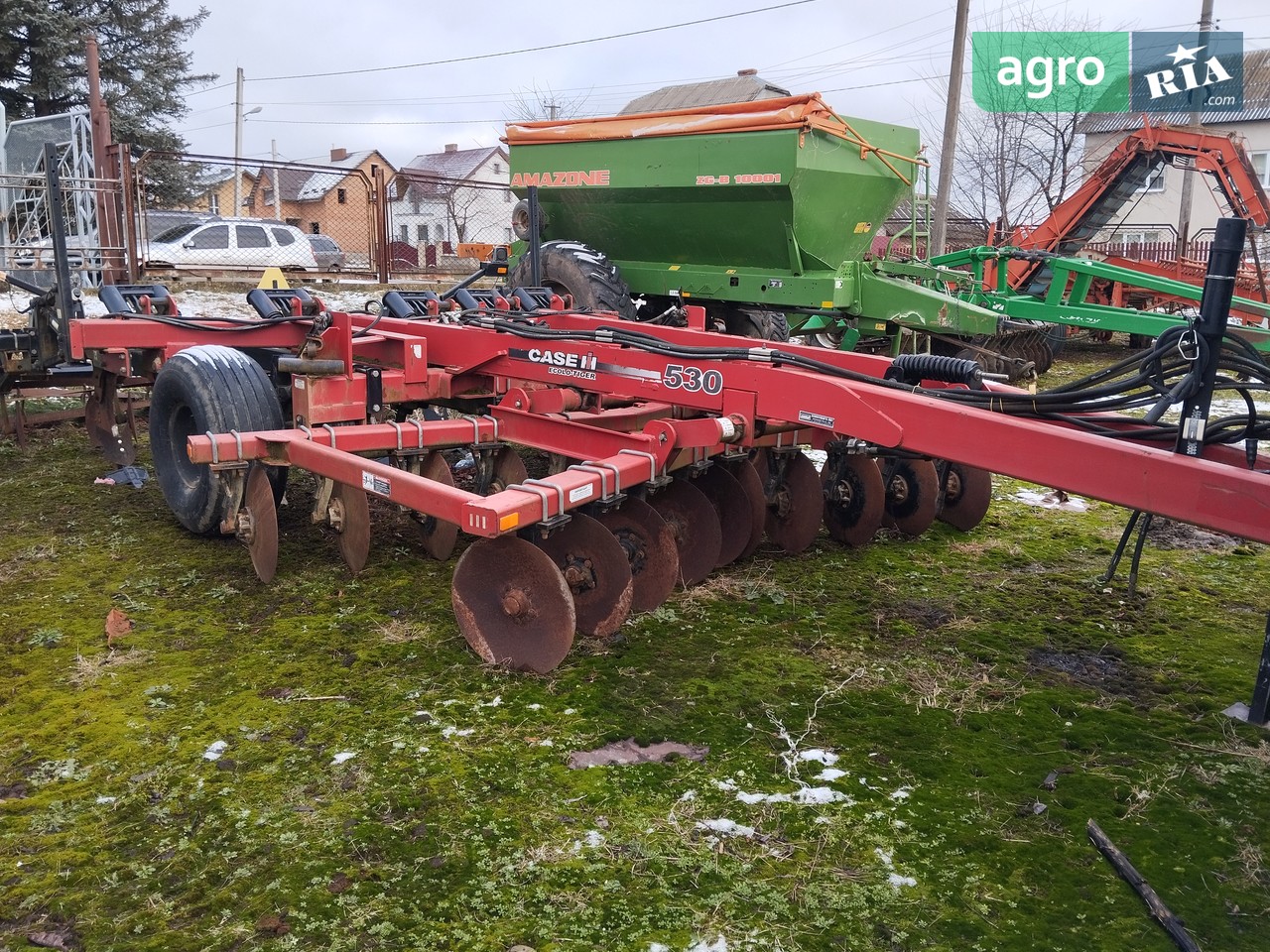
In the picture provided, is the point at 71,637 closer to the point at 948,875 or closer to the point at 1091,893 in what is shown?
the point at 948,875

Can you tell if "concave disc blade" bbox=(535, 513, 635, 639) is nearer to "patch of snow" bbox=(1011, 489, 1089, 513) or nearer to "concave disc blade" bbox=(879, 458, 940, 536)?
"concave disc blade" bbox=(879, 458, 940, 536)

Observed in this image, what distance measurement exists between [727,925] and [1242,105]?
139ft

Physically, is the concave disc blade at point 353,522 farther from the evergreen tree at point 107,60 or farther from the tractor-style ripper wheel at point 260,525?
the evergreen tree at point 107,60

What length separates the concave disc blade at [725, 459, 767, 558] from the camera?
4.77 metres

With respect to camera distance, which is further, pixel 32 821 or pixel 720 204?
pixel 720 204

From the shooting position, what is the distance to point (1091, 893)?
247 cm

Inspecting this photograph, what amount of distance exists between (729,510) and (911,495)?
45.7 inches

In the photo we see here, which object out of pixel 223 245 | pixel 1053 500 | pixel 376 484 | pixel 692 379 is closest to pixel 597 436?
pixel 692 379

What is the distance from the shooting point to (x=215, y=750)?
3.05 m

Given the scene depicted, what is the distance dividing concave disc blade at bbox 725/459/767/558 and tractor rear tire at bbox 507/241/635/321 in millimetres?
3697

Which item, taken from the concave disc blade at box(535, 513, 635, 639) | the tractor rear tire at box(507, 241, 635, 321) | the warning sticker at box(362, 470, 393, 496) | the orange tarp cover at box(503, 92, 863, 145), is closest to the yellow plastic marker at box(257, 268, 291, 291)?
the orange tarp cover at box(503, 92, 863, 145)

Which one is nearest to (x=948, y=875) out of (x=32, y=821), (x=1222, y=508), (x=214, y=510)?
(x=1222, y=508)

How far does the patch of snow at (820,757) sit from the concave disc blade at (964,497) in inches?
109

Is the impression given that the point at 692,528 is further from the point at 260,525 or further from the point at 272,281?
the point at 272,281
